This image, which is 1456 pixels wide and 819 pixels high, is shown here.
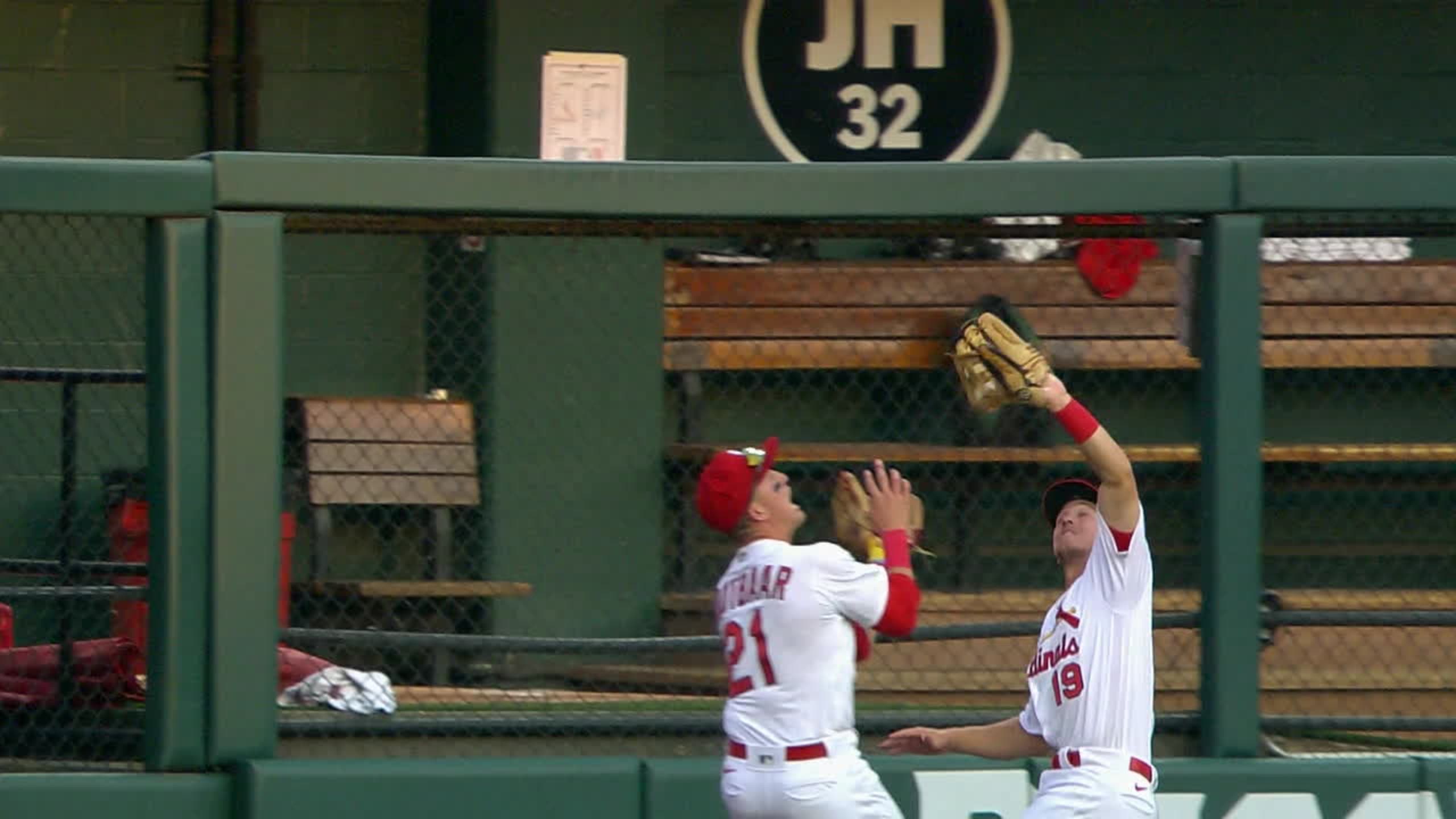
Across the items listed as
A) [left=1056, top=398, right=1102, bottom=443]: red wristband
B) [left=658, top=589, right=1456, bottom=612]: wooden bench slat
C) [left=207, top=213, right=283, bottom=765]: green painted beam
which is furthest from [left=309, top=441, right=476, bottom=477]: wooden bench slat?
[left=1056, top=398, right=1102, bottom=443]: red wristband

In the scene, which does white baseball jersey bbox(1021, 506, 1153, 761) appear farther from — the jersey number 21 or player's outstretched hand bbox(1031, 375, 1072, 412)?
the jersey number 21

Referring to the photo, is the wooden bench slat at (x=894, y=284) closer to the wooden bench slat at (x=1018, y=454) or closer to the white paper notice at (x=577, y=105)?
the white paper notice at (x=577, y=105)

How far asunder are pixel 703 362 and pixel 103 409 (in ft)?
6.51

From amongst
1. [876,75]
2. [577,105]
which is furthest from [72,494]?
[876,75]

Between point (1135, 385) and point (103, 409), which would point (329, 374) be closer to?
point (103, 409)

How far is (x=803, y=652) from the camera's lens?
4578 mm

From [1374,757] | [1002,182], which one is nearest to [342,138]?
[1002,182]

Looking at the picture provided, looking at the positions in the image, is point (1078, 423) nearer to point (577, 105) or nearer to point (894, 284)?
point (894, 284)

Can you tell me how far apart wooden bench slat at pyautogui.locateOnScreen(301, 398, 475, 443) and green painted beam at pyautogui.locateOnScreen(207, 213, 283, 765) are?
7.68 feet

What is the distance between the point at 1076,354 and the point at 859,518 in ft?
10.6

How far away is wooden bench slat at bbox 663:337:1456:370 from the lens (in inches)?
299

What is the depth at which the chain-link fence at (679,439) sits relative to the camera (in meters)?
5.31

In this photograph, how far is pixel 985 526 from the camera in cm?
682

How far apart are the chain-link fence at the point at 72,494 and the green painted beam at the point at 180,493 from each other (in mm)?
200
